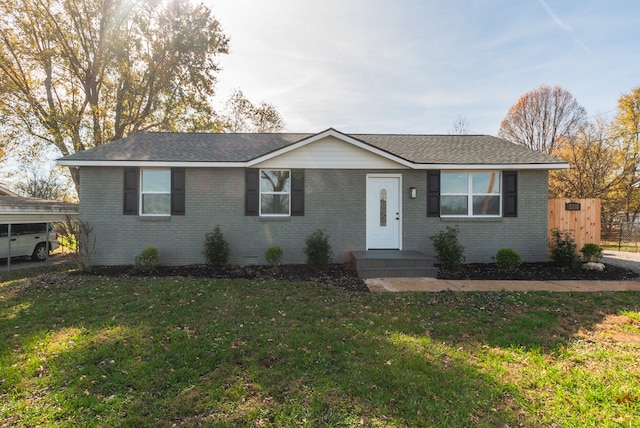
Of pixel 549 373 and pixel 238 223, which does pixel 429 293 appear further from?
pixel 238 223

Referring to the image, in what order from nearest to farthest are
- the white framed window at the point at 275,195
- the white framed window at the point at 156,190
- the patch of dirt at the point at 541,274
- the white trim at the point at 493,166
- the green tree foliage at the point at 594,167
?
the patch of dirt at the point at 541,274 → the white trim at the point at 493,166 → the white framed window at the point at 156,190 → the white framed window at the point at 275,195 → the green tree foliage at the point at 594,167

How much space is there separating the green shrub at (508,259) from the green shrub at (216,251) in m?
7.51

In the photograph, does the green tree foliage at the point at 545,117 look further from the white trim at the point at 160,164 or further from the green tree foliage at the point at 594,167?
the white trim at the point at 160,164

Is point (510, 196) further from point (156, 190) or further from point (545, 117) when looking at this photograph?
point (545, 117)

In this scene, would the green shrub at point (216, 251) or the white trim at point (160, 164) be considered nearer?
the green shrub at point (216, 251)

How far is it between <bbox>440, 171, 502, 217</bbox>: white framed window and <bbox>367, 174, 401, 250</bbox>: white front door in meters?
1.47

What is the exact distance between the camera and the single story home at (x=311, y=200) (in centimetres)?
864

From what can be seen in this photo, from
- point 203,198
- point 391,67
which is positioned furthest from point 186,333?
point 391,67

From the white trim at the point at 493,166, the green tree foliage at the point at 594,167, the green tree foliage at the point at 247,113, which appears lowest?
the white trim at the point at 493,166

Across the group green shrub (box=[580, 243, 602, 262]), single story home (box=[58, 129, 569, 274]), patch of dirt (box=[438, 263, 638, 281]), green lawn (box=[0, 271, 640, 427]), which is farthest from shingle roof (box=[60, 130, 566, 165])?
green lawn (box=[0, 271, 640, 427])

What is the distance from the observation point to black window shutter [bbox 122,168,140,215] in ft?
28.5

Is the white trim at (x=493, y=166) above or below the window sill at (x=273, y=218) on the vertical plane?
above

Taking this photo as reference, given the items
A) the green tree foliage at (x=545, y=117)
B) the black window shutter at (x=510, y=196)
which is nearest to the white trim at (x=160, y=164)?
the black window shutter at (x=510, y=196)

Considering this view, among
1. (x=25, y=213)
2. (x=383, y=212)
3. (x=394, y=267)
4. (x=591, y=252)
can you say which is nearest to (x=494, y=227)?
(x=591, y=252)
